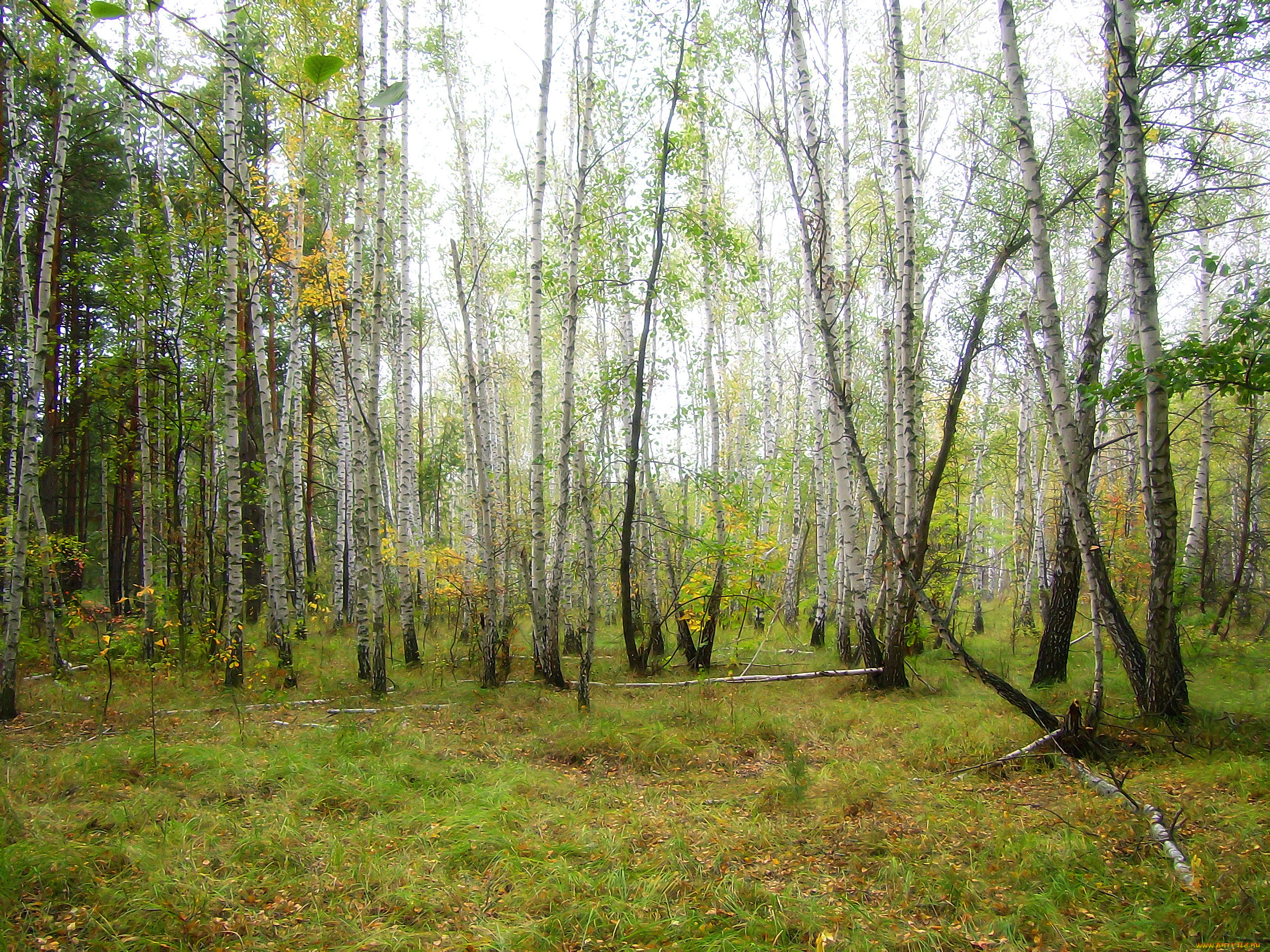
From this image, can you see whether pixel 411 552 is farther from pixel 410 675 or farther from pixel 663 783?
pixel 663 783

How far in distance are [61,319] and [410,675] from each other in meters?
10.8

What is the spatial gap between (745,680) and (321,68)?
8308 millimetres

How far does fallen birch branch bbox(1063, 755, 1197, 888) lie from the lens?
3.49m

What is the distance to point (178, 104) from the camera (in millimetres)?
13258

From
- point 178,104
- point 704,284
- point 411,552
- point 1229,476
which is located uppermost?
point 178,104

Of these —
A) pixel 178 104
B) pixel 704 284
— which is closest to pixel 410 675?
pixel 704 284

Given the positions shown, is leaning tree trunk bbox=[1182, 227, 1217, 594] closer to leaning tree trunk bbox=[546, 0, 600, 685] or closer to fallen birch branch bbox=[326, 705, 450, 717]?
leaning tree trunk bbox=[546, 0, 600, 685]

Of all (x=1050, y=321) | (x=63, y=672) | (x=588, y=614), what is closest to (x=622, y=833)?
(x=588, y=614)

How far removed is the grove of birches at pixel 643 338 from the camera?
6.31 m

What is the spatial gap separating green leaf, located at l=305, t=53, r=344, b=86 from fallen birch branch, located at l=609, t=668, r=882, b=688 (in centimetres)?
781

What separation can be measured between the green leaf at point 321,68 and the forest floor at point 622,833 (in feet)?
12.4

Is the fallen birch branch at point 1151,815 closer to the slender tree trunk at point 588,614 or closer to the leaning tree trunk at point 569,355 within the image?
the slender tree trunk at point 588,614

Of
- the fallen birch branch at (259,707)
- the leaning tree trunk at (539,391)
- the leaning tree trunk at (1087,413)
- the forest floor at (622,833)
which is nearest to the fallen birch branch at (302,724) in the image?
the forest floor at (622,833)

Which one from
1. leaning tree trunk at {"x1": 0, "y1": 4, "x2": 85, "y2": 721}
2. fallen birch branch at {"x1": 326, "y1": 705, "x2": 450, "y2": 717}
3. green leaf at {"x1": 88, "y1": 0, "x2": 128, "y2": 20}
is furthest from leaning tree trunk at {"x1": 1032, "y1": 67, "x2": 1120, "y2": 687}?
leaning tree trunk at {"x1": 0, "y1": 4, "x2": 85, "y2": 721}
